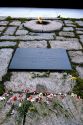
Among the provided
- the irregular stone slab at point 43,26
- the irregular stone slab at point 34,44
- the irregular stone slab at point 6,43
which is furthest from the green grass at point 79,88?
the irregular stone slab at point 43,26

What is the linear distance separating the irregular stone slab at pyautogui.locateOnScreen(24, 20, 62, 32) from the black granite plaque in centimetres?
97

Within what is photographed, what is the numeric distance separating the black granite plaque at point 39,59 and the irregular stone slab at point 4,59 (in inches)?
3.2

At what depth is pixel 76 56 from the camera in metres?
3.55

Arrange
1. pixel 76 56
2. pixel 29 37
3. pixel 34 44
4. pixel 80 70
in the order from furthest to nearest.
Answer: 1. pixel 29 37
2. pixel 34 44
3. pixel 76 56
4. pixel 80 70

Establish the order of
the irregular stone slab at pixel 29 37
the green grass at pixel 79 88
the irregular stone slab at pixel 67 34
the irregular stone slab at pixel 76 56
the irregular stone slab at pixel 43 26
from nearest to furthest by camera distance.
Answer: the green grass at pixel 79 88 → the irregular stone slab at pixel 76 56 → the irregular stone slab at pixel 29 37 → the irregular stone slab at pixel 67 34 → the irregular stone slab at pixel 43 26

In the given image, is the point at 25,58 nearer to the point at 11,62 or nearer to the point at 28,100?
the point at 11,62

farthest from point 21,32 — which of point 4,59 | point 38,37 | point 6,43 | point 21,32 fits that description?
point 4,59

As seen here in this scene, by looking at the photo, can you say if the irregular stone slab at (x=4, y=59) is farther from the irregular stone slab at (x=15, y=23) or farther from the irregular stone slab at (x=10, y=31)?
the irregular stone slab at (x=15, y=23)

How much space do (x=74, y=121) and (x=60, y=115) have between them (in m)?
0.15

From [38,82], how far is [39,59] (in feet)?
1.94

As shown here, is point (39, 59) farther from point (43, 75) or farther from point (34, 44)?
point (34, 44)

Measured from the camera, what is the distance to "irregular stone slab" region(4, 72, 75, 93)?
107 inches

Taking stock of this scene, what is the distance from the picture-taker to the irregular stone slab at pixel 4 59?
312 cm
